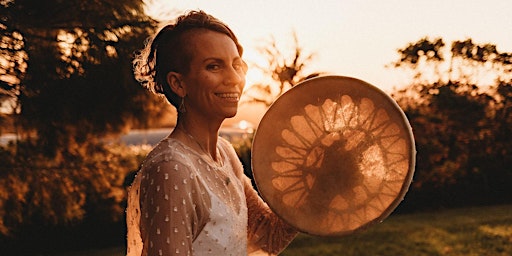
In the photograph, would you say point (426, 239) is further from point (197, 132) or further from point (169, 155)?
point (169, 155)

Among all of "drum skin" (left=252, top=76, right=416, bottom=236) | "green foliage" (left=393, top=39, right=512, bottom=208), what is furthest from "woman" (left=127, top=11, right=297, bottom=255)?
"green foliage" (left=393, top=39, right=512, bottom=208)

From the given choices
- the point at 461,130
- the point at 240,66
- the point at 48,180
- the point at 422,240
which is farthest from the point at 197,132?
the point at 461,130

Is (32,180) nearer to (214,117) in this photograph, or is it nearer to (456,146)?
(214,117)

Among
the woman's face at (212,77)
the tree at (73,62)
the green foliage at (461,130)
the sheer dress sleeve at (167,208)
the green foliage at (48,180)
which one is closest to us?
the sheer dress sleeve at (167,208)

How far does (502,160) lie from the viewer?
10898 mm

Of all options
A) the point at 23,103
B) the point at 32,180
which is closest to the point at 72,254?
the point at 32,180

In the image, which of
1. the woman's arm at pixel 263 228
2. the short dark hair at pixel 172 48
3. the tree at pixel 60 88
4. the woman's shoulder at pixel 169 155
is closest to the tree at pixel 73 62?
the tree at pixel 60 88

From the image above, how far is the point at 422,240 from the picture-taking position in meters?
7.79

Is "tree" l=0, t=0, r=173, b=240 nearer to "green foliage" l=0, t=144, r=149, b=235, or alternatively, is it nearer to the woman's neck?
"green foliage" l=0, t=144, r=149, b=235

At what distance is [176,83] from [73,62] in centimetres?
394

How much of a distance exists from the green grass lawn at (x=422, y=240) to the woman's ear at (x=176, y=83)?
6.09 meters

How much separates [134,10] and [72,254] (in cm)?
402

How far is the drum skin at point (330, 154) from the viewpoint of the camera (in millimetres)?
1426

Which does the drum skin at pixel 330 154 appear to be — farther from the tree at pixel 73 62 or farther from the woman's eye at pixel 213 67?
the tree at pixel 73 62
